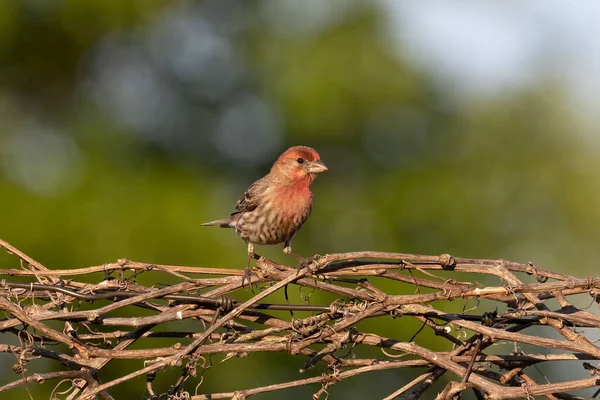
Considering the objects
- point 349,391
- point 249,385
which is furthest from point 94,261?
point 349,391

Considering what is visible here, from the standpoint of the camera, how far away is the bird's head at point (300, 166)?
6418mm

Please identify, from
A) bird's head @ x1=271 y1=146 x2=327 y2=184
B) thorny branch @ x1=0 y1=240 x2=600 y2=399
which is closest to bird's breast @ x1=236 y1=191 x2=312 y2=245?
bird's head @ x1=271 y1=146 x2=327 y2=184

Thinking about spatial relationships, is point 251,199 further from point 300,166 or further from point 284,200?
point 300,166

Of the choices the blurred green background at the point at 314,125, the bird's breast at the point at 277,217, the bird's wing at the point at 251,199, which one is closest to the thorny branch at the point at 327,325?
the bird's breast at the point at 277,217

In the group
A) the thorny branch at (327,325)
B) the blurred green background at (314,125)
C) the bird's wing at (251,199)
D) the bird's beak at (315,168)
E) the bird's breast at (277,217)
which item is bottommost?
the thorny branch at (327,325)

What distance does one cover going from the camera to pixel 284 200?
20.9 ft

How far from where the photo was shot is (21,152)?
38.7 ft

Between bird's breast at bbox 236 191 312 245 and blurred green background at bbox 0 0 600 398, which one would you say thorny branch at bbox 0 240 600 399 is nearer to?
bird's breast at bbox 236 191 312 245

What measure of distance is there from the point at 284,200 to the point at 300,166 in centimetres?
26

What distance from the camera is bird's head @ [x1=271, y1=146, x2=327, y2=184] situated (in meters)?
6.42

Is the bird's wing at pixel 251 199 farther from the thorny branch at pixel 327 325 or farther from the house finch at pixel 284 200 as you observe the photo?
the thorny branch at pixel 327 325

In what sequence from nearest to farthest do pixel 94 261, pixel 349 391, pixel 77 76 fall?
pixel 94 261 < pixel 349 391 < pixel 77 76

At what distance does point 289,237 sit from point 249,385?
13.7 feet

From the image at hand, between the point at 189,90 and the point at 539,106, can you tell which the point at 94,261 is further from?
the point at 539,106
